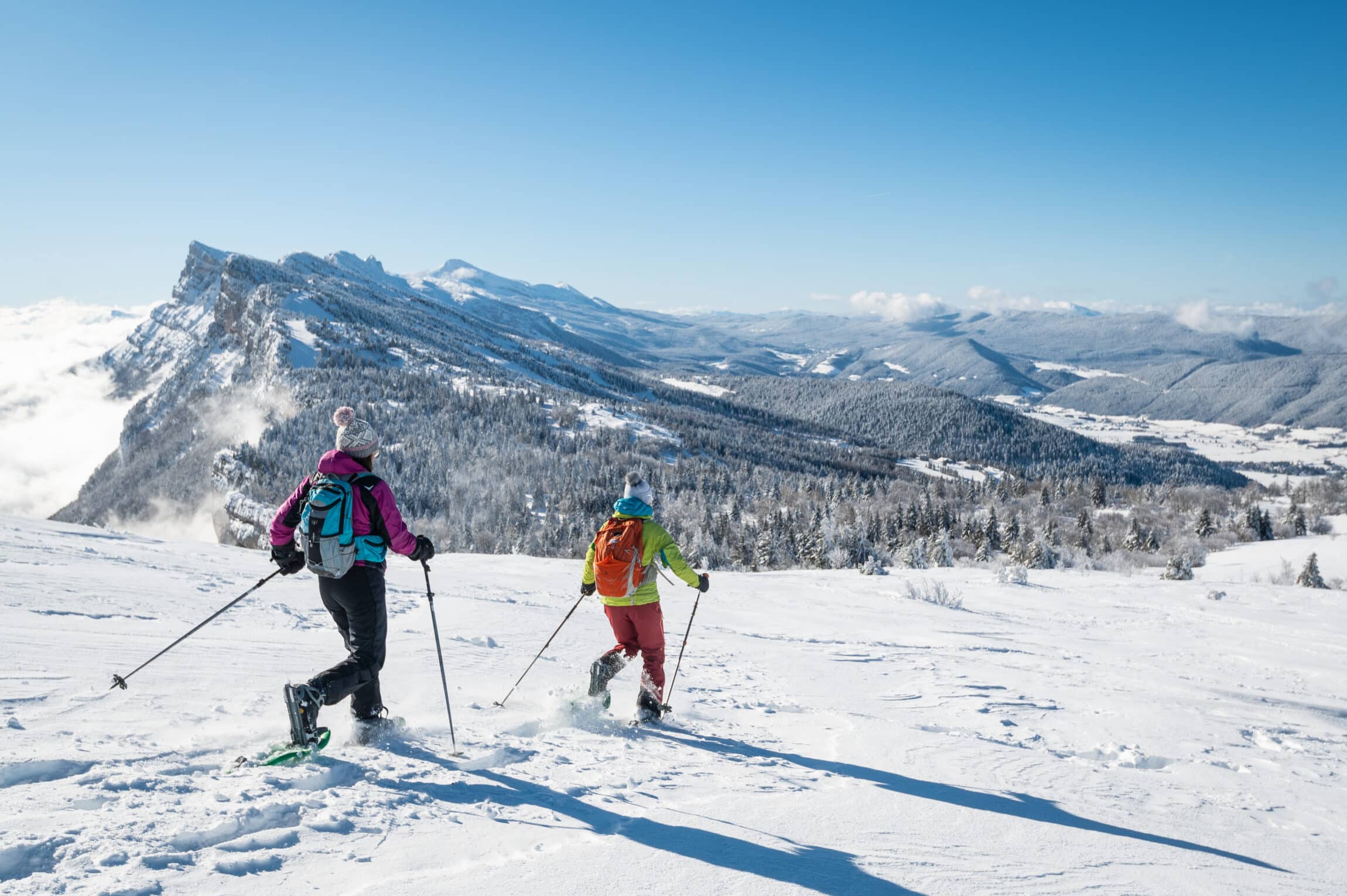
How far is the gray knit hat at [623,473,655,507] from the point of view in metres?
6.78

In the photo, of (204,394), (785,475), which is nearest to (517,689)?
(785,475)

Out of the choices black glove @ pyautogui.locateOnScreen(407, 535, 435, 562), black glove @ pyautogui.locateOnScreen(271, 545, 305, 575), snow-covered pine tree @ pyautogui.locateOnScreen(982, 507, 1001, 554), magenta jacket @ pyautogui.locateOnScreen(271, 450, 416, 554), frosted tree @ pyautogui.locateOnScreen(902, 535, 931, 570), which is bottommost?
frosted tree @ pyautogui.locateOnScreen(902, 535, 931, 570)

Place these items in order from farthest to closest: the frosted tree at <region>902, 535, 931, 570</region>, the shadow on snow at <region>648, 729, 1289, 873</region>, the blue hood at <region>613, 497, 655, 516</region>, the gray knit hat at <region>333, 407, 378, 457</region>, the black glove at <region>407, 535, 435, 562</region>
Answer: the frosted tree at <region>902, 535, 931, 570</region> → the blue hood at <region>613, 497, 655, 516</region> → the black glove at <region>407, 535, 435, 562</region> → the gray knit hat at <region>333, 407, 378, 457</region> → the shadow on snow at <region>648, 729, 1289, 873</region>

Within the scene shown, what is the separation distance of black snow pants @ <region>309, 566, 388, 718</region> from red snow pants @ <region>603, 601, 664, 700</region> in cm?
217

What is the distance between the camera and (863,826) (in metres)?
4.48

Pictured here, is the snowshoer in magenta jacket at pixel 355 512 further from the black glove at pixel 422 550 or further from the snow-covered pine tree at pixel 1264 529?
the snow-covered pine tree at pixel 1264 529

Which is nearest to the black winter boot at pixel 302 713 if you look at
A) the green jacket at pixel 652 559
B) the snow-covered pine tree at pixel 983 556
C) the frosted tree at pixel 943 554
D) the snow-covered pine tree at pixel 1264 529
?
the green jacket at pixel 652 559

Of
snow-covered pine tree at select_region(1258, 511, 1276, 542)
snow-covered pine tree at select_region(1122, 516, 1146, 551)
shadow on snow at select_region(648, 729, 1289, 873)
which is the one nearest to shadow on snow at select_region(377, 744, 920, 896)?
shadow on snow at select_region(648, 729, 1289, 873)

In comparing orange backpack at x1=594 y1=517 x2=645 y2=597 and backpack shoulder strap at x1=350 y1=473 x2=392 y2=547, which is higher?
backpack shoulder strap at x1=350 y1=473 x2=392 y2=547

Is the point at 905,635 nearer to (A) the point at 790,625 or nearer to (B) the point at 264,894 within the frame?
(A) the point at 790,625

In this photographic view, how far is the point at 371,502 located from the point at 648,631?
9.69 feet

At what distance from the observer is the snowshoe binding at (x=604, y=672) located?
22.1ft

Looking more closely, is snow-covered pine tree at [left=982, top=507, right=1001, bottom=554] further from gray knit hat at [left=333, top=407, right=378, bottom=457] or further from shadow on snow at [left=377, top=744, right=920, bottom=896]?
gray knit hat at [left=333, top=407, right=378, bottom=457]

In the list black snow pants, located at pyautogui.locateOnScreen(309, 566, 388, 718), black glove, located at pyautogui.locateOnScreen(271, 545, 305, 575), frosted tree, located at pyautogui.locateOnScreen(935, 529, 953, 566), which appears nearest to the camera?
black snow pants, located at pyautogui.locateOnScreen(309, 566, 388, 718)
